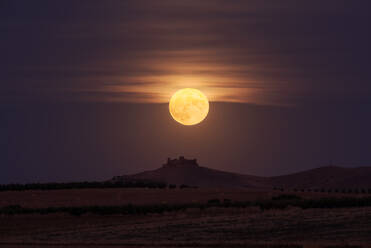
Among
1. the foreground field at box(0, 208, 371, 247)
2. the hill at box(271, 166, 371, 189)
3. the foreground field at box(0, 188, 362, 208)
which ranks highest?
the hill at box(271, 166, 371, 189)

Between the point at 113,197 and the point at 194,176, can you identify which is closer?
the point at 113,197

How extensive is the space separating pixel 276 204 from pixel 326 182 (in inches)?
2329

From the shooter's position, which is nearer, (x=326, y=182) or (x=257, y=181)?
(x=326, y=182)

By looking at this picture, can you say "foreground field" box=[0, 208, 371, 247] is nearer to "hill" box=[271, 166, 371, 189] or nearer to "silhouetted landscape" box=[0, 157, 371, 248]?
"silhouetted landscape" box=[0, 157, 371, 248]

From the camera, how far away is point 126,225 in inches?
1745

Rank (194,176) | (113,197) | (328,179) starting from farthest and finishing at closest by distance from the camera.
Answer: (194,176) → (328,179) → (113,197)

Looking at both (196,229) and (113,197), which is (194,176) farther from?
(196,229)

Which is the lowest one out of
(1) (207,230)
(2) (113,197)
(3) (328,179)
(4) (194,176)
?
(1) (207,230)

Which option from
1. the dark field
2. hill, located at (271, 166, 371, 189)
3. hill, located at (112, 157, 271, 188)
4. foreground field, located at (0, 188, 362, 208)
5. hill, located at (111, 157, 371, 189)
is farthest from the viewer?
hill, located at (112, 157, 271, 188)

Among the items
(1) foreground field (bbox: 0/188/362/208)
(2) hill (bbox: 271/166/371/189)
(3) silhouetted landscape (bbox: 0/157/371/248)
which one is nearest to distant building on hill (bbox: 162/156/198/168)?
(2) hill (bbox: 271/166/371/189)

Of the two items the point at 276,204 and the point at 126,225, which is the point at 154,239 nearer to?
the point at 126,225

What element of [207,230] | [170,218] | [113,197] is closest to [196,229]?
[207,230]

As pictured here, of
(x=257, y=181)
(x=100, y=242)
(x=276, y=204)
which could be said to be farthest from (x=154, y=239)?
(x=257, y=181)

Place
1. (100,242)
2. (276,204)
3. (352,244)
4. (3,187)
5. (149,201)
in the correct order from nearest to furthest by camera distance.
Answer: (352,244) < (100,242) < (276,204) < (149,201) < (3,187)
